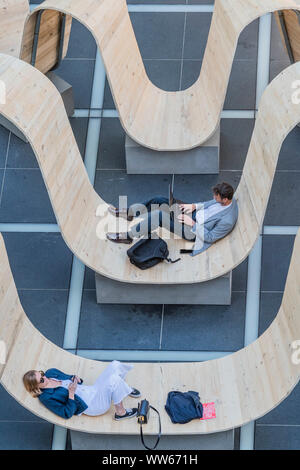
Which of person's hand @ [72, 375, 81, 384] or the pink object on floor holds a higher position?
person's hand @ [72, 375, 81, 384]

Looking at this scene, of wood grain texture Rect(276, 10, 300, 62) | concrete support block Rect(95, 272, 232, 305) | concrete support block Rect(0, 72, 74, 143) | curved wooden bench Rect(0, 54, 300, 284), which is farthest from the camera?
concrete support block Rect(0, 72, 74, 143)

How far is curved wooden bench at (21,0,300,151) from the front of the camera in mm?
10211

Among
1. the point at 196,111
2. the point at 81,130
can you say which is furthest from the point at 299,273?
the point at 81,130

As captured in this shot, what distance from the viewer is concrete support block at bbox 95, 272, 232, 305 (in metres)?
9.74

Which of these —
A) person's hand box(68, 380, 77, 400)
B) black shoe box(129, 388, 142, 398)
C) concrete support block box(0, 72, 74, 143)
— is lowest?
black shoe box(129, 388, 142, 398)

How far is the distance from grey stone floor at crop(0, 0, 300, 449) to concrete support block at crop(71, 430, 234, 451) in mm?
392

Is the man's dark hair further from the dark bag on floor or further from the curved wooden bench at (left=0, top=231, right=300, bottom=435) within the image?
the dark bag on floor

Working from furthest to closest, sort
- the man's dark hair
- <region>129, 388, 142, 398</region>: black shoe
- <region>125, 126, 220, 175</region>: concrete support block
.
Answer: <region>125, 126, 220, 175</region>: concrete support block, the man's dark hair, <region>129, 388, 142, 398</region>: black shoe

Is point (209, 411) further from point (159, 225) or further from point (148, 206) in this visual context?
point (148, 206)

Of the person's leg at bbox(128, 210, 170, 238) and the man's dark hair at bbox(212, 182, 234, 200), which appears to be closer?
the man's dark hair at bbox(212, 182, 234, 200)

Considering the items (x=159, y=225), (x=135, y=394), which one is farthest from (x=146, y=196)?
(x=135, y=394)

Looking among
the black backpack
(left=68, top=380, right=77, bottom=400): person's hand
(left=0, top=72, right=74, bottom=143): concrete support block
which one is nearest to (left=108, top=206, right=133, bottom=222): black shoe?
the black backpack

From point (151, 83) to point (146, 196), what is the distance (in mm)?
1240

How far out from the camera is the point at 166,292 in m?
9.82
